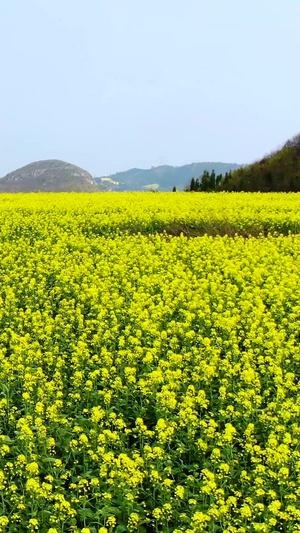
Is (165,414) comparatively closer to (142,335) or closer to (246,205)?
(142,335)

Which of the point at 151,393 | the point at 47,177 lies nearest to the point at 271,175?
the point at 151,393

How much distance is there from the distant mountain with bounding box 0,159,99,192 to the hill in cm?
9946

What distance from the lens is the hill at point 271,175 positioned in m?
30.9

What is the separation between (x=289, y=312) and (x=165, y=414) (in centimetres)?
362

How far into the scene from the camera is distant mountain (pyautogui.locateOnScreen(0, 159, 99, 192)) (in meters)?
136

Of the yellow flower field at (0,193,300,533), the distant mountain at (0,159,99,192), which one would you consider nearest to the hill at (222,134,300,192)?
the yellow flower field at (0,193,300,533)

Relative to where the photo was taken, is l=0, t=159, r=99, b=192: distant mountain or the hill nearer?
the hill

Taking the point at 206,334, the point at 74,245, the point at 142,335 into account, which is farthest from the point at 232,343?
the point at 74,245

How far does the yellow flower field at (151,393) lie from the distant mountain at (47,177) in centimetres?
12220

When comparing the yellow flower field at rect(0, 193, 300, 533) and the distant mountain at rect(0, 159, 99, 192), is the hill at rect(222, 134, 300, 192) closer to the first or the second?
the yellow flower field at rect(0, 193, 300, 533)

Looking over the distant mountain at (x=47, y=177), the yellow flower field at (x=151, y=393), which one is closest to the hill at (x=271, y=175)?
the yellow flower field at (x=151, y=393)

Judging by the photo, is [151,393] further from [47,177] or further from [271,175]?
[47,177]

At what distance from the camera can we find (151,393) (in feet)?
17.9

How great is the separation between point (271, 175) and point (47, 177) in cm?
12070
